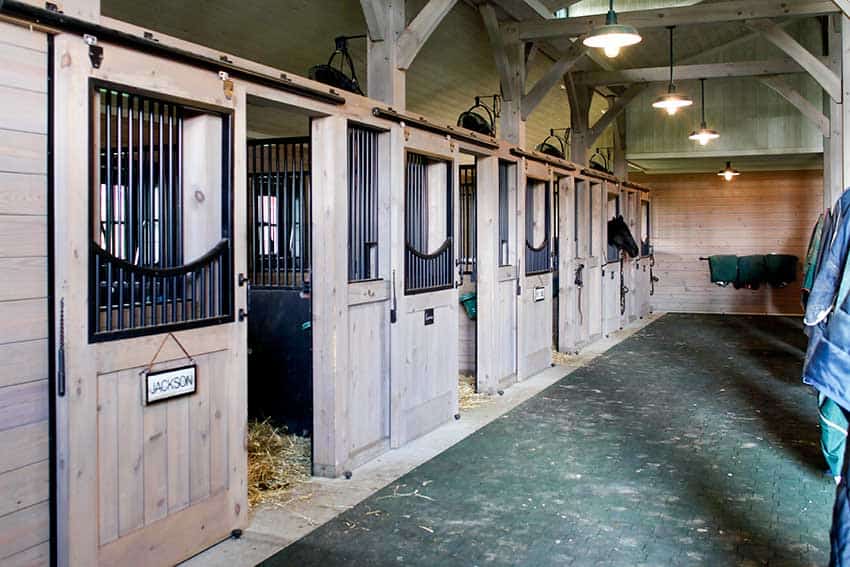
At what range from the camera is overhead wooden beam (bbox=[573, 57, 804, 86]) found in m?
8.33

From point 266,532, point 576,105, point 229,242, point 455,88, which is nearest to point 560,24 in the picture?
point 455,88

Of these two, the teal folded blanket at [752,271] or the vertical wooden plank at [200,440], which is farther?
the teal folded blanket at [752,271]

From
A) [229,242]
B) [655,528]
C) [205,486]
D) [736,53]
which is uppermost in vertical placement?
Answer: [736,53]

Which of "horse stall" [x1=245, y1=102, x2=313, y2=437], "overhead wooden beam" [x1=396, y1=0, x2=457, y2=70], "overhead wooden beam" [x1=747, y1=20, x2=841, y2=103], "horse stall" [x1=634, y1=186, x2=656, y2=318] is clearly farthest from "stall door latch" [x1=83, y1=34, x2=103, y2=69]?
"horse stall" [x1=634, y1=186, x2=656, y2=318]

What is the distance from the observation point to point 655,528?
3189 mm

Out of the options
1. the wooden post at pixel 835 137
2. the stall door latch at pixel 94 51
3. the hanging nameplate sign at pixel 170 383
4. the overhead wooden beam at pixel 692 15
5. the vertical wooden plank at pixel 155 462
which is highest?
the overhead wooden beam at pixel 692 15

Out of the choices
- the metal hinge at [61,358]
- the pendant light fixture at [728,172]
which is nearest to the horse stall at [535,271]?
the metal hinge at [61,358]

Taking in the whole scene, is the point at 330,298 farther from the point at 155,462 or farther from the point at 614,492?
the point at 614,492

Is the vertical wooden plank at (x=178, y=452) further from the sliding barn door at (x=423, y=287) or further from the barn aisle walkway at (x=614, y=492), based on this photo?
the sliding barn door at (x=423, y=287)

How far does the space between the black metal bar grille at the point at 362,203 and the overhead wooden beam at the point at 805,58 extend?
12.9 ft

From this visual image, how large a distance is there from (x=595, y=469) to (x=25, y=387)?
2721 mm

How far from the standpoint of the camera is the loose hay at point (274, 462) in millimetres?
3635

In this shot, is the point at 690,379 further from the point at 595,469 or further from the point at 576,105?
the point at 576,105

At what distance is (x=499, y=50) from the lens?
6.31 meters
